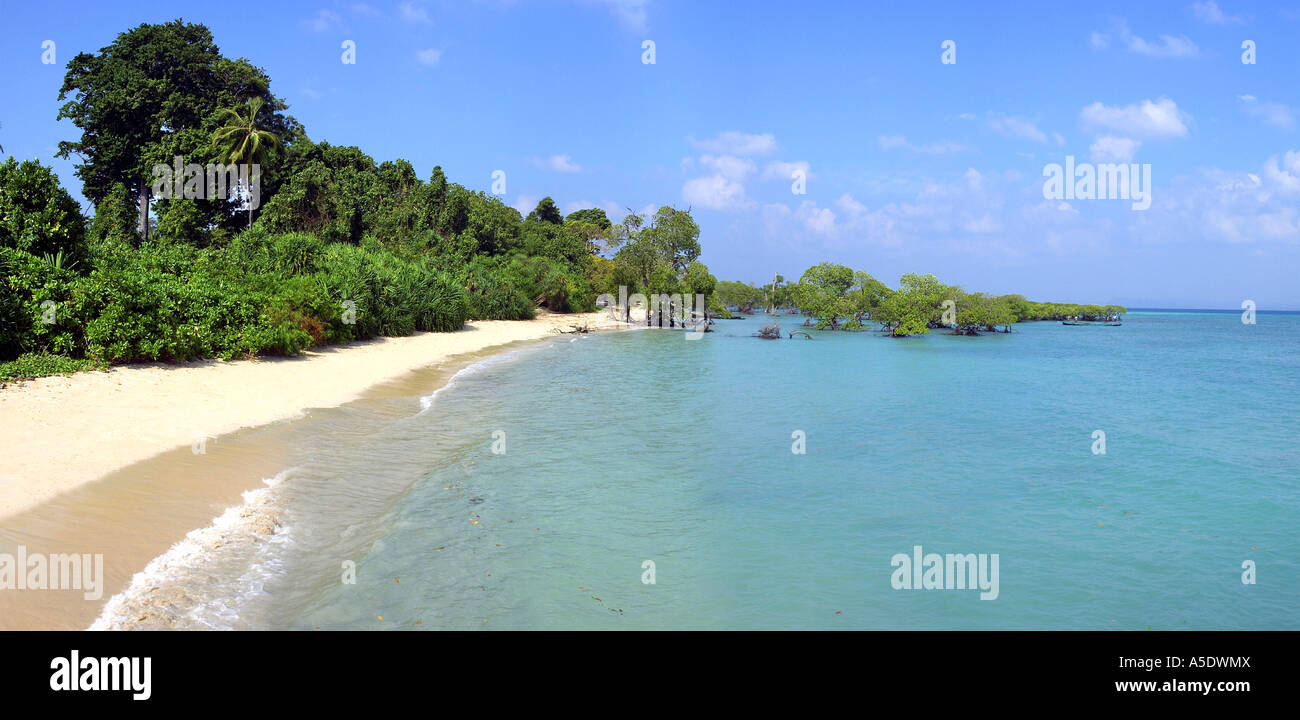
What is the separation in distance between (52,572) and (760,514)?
867 cm

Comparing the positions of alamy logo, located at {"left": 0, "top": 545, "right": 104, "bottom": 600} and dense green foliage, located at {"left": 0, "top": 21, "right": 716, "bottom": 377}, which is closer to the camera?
alamy logo, located at {"left": 0, "top": 545, "right": 104, "bottom": 600}

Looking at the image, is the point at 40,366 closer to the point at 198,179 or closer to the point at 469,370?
the point at 469,370

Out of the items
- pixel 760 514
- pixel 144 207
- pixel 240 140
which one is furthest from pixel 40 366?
pixel 144 207

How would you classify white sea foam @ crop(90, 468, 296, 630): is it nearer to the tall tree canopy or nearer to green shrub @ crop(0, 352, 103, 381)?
green shrub @ crop(0, 352, 103, 381)

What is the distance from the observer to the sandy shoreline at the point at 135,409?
912 cm

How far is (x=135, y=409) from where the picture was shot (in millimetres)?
12734

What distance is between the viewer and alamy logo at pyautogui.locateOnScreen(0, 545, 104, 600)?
6.30 m

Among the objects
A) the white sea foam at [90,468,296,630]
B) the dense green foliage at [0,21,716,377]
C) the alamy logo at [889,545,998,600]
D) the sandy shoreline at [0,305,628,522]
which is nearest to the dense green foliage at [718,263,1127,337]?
the dense green foliage at [0,21,716,377]

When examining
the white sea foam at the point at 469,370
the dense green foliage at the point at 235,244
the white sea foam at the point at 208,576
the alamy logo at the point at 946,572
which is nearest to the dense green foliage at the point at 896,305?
the dense green foliage at the point at 235,244

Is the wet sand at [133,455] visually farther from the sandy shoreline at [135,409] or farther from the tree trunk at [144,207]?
the tree trunk at [144,207]

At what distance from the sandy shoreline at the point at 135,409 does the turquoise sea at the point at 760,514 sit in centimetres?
167
